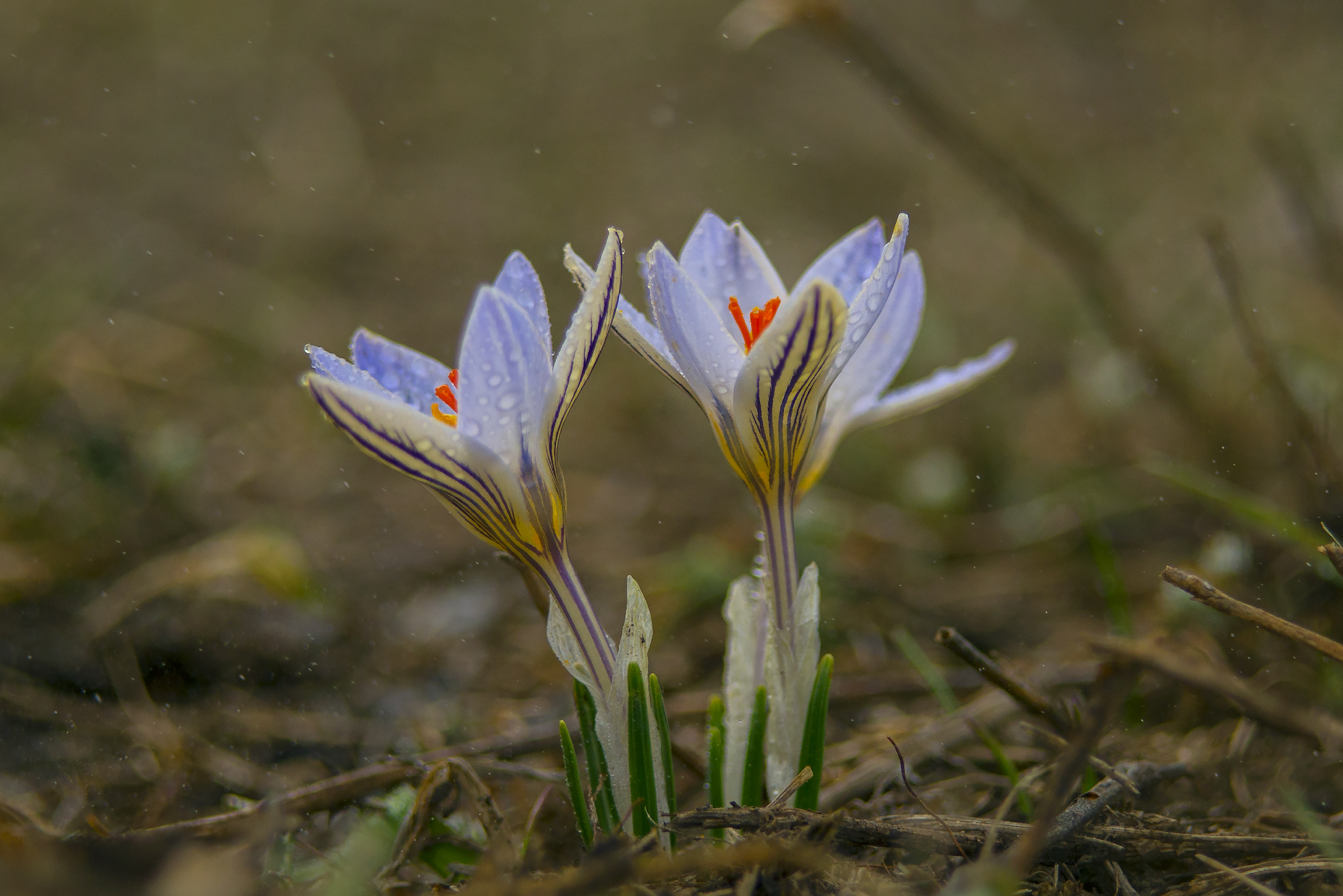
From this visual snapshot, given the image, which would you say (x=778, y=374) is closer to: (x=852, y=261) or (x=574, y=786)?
(x=852, y=261)

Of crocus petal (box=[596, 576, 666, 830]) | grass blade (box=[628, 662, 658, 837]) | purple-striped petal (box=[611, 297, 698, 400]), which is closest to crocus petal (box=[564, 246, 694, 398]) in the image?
purple-striped petal (box=[611, 297, 698, 400])

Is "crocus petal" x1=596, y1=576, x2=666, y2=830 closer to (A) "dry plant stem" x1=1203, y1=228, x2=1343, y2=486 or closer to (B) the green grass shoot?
(B) the green grass shoot

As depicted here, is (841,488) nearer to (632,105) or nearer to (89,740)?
(89,740)

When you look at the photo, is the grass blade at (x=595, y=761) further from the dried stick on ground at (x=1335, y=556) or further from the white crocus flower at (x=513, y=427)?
the dried stick on ground at (x=1335, y=556)

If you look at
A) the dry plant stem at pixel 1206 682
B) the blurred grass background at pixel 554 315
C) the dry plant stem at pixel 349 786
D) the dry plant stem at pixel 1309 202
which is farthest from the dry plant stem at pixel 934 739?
the dry plant stem at pixel 1309 202

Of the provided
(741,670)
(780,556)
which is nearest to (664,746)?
(741,670)
